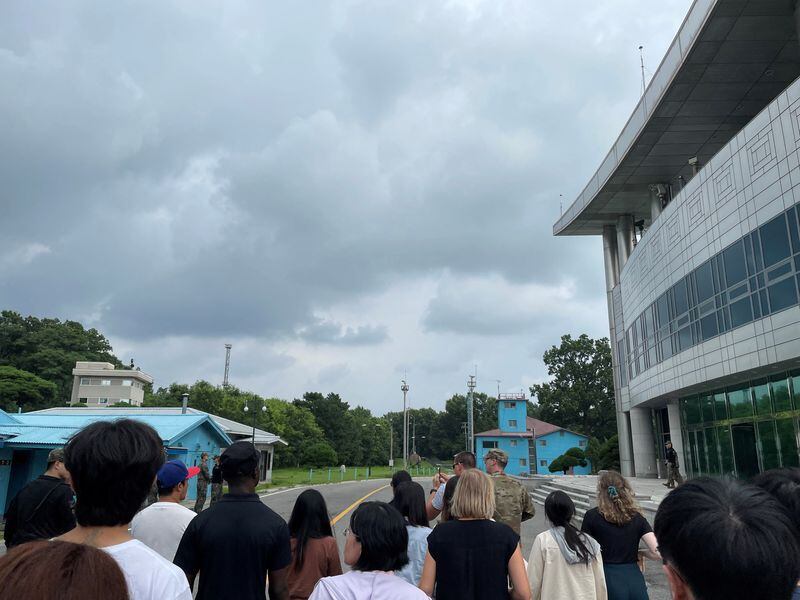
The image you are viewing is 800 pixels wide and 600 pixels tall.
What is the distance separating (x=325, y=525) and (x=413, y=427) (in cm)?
10443

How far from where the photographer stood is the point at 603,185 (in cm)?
3048

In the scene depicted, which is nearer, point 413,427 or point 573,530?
point 573,530

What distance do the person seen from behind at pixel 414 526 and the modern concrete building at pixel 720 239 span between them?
15330 millimetres

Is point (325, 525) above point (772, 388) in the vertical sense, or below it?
below

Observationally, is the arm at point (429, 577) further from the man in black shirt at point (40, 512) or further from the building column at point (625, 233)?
the building column at point (625, 233)

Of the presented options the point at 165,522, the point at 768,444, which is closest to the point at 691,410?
the point at 768,444

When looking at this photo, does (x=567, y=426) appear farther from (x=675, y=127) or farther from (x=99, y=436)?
(x=99, y=436)

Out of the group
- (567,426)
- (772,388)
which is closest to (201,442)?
(772,388)

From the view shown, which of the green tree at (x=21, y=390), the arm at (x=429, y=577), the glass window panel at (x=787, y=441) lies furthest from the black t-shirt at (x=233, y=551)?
the green tree at (x=21, y=390)

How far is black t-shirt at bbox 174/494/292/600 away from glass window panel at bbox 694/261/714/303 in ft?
67.4

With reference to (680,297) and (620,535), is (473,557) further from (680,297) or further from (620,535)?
(680,297)

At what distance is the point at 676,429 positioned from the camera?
2725 cm

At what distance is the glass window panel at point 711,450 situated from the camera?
2241 cm

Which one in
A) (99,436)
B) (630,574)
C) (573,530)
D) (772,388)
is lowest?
(630,574)
